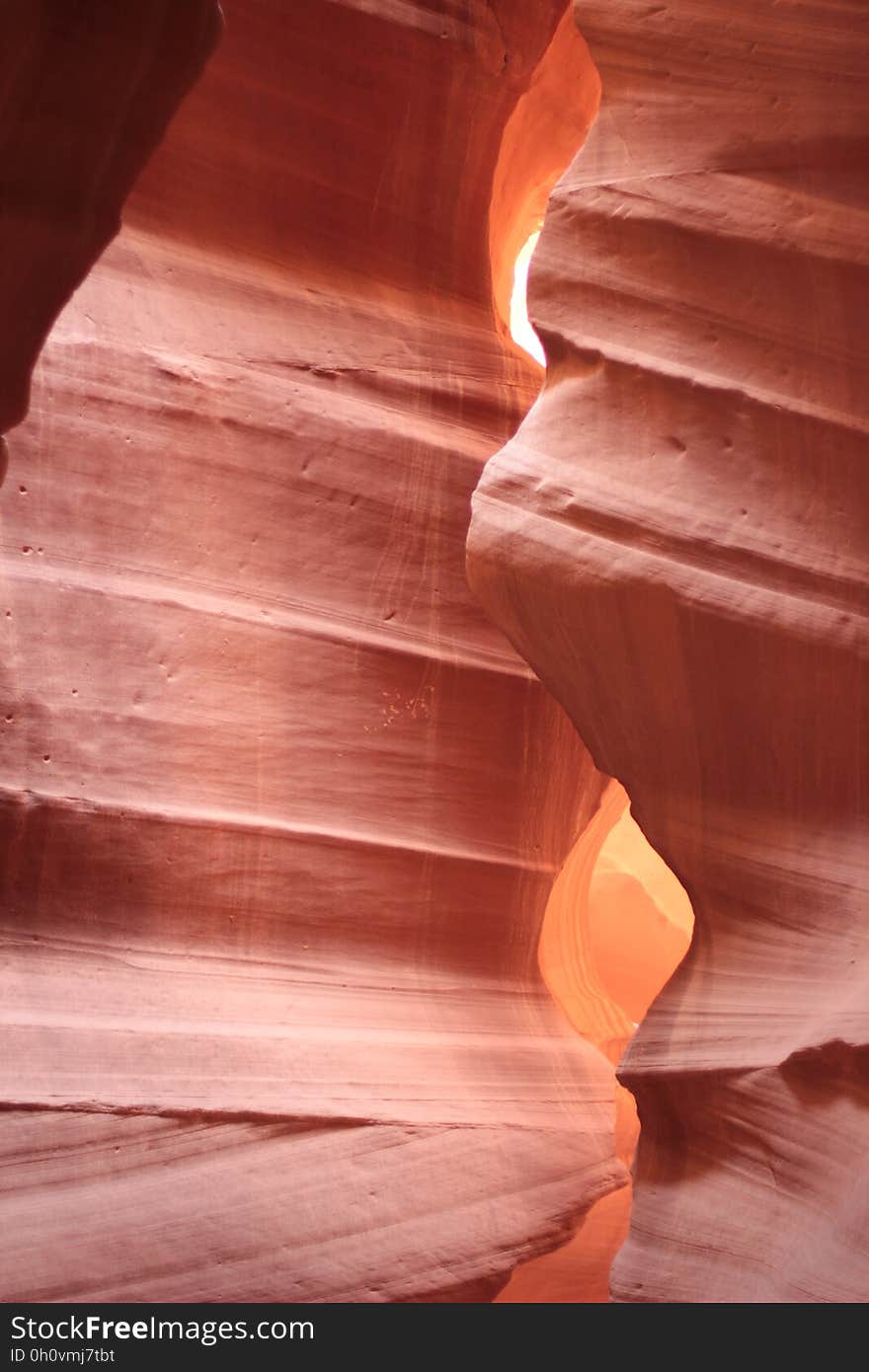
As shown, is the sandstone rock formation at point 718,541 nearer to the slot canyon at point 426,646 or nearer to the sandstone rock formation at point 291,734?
the slot canyon at point 426,646

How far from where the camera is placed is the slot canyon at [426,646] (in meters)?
2.31

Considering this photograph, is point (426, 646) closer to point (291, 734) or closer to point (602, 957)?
point (291, 734)

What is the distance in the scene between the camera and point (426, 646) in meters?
3.37

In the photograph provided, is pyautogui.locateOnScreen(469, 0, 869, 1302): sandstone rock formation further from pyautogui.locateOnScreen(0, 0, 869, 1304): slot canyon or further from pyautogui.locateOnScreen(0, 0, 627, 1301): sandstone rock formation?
pyautogui.locateOnScreen(0, 0, 627, 1301): sandstone rock formation

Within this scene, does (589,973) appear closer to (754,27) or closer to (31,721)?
(31,721)

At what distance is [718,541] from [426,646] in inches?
43.3

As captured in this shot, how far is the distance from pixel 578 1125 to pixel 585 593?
126cm

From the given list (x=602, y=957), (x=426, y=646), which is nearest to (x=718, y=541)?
(x=426, y=646)

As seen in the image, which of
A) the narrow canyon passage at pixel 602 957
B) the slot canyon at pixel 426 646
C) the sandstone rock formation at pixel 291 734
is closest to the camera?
the slot canyon at pixel 426 646

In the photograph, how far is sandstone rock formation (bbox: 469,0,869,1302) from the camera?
2.32 m

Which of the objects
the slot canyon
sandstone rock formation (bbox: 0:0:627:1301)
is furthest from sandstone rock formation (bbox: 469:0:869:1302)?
sandstone rock formation (bbox: 0:0:627:1301)

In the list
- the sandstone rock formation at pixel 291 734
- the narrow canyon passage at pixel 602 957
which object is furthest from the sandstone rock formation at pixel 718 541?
the sandstone rock formation at pixel 291 734

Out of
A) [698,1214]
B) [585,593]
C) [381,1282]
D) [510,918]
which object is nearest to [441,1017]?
[510,918]

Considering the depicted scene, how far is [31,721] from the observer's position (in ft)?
9.77
